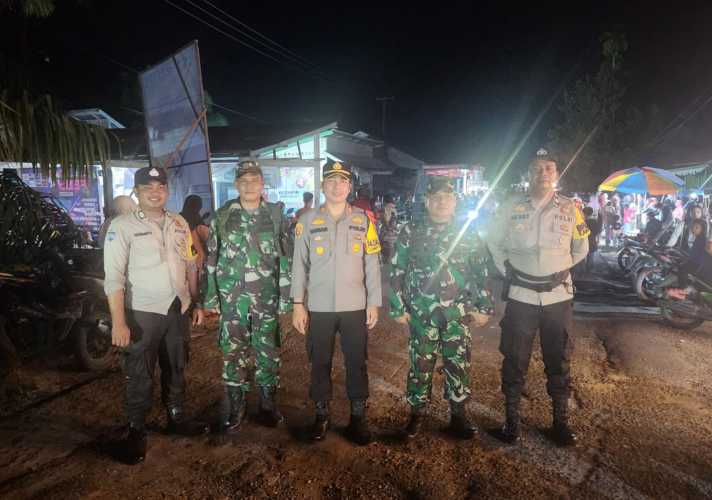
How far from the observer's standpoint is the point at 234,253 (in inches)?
136

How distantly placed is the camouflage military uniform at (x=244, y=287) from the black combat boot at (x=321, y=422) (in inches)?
18.0

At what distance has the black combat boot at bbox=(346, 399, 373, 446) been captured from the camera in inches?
131

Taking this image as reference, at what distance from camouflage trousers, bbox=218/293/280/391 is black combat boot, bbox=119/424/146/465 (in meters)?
0.65

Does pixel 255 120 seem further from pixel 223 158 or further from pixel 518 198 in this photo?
pixel 518 198

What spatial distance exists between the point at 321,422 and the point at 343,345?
60 cm

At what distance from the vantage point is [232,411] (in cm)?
352

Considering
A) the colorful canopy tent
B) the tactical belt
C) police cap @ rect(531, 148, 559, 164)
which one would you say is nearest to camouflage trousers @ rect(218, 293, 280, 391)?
the tactical belt

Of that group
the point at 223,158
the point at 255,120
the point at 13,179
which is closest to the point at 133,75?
the point at 255,120

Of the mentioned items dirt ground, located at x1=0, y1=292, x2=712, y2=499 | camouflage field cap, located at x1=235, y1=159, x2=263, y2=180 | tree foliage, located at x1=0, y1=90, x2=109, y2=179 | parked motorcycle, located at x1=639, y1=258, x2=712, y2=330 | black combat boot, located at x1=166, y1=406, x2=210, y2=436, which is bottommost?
dirt ground, located at x1=0, y1=292, x2=712, y2=499

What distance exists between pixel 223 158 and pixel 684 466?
38.1ft

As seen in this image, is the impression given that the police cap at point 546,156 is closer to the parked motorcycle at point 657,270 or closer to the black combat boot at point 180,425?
the black combat boot at point 180,425

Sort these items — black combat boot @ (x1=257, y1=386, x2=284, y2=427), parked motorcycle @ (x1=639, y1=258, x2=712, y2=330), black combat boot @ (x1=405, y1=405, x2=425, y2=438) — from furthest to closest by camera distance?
parked motorcycle @ (x1=639, y1=258, x2=712, y2=330) → black combat boot @ (x1=257, y1=386, x2=284, y2=427) → black combat boot @ (x1=405, y1=405, x2=425, y2=438)

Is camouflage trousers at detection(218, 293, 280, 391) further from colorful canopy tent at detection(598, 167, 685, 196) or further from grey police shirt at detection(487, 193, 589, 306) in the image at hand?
colorful canopy tent at detection(598, 167, 685, 196)

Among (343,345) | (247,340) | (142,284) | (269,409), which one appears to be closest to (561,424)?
(343,345)
